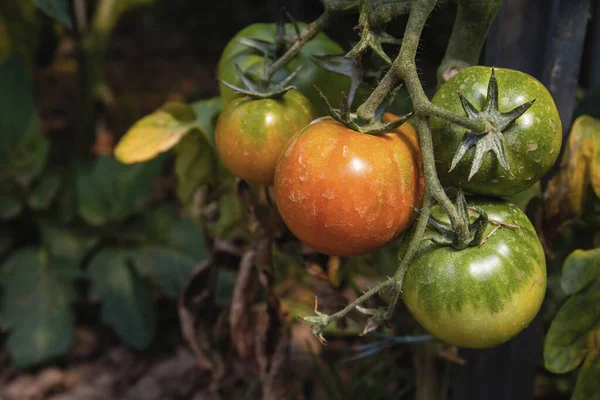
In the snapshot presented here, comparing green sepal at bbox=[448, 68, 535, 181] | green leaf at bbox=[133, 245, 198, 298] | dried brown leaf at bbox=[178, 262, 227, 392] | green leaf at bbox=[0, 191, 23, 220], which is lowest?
green leaf at bbox=[133, 245, 198, 298]

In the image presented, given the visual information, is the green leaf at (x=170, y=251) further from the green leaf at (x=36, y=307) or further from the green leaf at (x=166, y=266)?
the green leaf at (x=36, y=307)

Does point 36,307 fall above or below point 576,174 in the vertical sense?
below

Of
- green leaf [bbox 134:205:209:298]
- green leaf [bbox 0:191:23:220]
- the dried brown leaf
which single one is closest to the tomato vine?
the dried brown leaf

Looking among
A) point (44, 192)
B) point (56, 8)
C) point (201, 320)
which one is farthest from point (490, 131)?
point (44, 192)

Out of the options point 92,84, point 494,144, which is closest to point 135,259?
point 92,84

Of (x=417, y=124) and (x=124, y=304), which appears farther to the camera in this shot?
(x=124, y=304)

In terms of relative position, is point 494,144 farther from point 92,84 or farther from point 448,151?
point 92,84

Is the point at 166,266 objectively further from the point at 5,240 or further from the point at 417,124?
the point at 417,124

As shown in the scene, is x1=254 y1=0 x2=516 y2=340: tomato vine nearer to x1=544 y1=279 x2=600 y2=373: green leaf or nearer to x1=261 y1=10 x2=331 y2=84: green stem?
x1=261 y1=10 x2=331 y2=84: green stem
